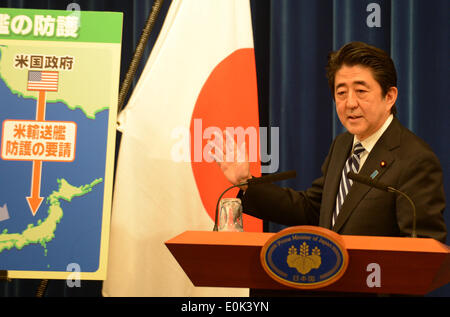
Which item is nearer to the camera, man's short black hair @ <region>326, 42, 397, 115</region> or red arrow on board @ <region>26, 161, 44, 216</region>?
man's short black hair @ <region>326, 42, 397, 115</region>

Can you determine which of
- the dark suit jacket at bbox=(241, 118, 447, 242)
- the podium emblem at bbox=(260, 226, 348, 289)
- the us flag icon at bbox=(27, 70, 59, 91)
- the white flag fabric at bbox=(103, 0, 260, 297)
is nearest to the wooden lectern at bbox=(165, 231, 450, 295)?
the podium emblem at bbox=(260, 226, 348, 289)

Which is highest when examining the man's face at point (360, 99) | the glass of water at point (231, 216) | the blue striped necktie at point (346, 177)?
the man's face at point (360, 99)

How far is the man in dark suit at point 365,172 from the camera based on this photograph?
5.43ft

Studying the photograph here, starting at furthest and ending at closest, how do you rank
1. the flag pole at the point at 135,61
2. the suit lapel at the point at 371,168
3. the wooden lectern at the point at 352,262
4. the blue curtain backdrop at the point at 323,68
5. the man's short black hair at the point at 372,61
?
the blue curtain backdrop at the point at 323,68
the flag pole at the point at 135,61
the man's short black hair at the point at 372,61
the suit lapel at the point at 371,168
the wooden lectern at the point at 352,262

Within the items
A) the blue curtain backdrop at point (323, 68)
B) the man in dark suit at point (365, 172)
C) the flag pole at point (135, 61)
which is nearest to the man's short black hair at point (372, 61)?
the man in dark suit at point (365, 172)

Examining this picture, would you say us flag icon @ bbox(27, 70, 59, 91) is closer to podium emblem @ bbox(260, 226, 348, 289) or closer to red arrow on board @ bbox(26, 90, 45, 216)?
red arrow on board @ bbox(26, 90, 45, 216)

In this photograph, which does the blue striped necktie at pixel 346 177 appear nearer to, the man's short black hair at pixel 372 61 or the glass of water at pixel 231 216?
the man's short black hair at pixel 372 61

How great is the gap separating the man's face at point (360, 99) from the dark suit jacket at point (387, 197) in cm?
7

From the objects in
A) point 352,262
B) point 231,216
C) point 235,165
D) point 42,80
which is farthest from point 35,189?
point 352,262

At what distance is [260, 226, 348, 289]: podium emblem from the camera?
1.09m

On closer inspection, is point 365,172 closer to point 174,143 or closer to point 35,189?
point 174,143

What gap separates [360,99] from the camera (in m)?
1.88

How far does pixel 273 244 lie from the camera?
1.11 m
